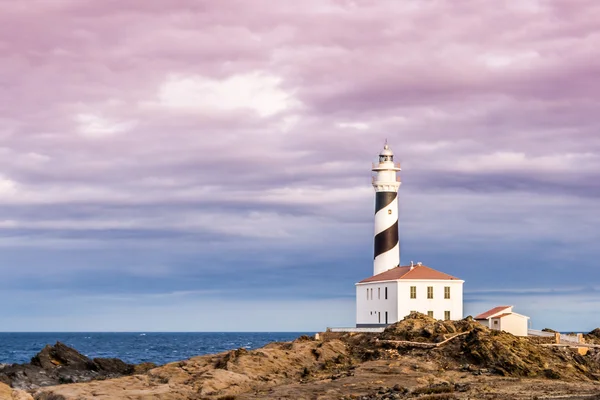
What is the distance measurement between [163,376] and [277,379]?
502cm

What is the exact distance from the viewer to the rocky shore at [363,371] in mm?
34219

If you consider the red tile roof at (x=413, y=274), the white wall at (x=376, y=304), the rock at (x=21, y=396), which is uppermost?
the red tile roof at (x=413, y=274)

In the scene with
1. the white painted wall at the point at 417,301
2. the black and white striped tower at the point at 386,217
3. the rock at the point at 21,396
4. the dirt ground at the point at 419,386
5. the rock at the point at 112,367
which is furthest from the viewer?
the black and white striped tower at the point at 386,217

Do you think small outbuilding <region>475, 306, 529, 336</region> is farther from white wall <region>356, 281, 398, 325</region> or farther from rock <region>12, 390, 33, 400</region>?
rock <region>12, 390, 33, 400</region>

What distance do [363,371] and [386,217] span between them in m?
24.4

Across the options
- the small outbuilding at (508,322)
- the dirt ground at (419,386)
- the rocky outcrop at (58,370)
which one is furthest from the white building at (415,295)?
the rocky outcrop at (58,370)

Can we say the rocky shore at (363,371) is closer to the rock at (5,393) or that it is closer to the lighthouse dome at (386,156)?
the rock at (5,393)

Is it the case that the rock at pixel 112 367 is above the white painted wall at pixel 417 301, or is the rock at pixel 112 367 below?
below

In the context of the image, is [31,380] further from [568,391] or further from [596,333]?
[596,333]

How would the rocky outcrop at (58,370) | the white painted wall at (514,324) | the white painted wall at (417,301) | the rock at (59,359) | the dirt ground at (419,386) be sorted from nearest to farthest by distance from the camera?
the dirt ground at (419,386)
the rocky outcrop at (58,370)
the rock at (59,359)
the white painted wall at (514,324)
the white painted wall at (417,301)

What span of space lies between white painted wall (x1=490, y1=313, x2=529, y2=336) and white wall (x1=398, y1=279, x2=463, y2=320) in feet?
14.3

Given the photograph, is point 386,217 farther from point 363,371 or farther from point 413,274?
point 363,371

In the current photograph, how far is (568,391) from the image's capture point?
32938 mm

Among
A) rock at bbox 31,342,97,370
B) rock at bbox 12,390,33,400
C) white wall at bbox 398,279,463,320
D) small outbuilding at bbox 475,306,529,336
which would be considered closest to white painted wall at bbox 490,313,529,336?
small outbuilding at bbox 475,306,529,336
